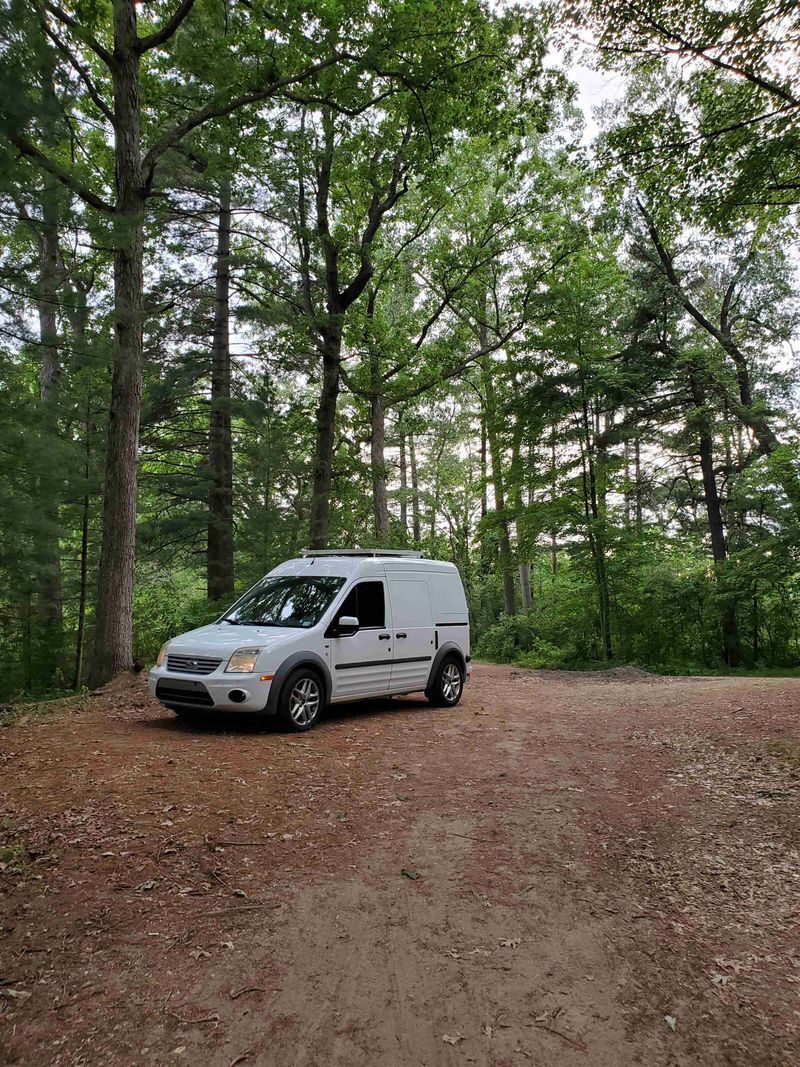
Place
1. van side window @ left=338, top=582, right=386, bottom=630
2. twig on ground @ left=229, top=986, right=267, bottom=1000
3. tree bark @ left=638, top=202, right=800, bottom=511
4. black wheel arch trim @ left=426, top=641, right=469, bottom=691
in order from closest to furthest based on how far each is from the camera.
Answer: twig on ground @ left=229, top=986, right=267, bottom=1000
van side window @ left=338, top=582, right=386, bottom=630
black wheel arch trim @ left=426, top=641, right=469, bottom=691
tree bark @ left=638, top=202, right=800, bottom=511

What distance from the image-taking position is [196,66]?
11.6 m

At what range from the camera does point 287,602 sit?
8812mm

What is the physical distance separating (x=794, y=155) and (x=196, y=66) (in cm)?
981

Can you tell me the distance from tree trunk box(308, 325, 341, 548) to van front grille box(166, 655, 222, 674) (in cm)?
916

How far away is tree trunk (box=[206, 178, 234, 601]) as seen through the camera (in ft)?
58.6

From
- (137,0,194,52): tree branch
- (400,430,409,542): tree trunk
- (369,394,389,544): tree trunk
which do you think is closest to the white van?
(137,0,194,52): tree branch

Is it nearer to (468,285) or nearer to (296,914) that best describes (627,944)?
(296,914)

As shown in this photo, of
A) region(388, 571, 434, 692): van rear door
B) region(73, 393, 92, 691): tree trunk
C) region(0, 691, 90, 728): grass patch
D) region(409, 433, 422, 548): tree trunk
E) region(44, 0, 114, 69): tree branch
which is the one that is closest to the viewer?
region(0, 691, 90, 728): grass patch

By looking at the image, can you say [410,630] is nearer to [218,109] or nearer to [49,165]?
[49,165]

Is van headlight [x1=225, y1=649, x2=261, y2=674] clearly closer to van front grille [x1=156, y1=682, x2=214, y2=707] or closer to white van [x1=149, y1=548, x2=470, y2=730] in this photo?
white van [x1=149, y1=548, x2=470, y2=730]

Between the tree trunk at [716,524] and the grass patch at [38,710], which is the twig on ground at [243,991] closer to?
the grass patch at [38,710]

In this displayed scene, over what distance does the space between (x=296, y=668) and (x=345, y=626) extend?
38.1 inches

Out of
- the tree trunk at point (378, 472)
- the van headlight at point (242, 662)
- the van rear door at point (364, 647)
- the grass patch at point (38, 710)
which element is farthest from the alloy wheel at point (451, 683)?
the tree trunk at point (378, 472)

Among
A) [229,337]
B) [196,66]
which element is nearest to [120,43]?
[196,66]
